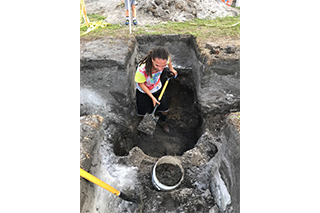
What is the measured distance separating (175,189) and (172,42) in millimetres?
3292

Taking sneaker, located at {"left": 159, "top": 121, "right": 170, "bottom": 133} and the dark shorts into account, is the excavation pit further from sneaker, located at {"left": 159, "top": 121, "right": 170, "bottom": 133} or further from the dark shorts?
the dark shorts

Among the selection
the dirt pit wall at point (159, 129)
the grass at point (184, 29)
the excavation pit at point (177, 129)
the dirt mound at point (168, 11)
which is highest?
the dirt mound at point (168, 11)

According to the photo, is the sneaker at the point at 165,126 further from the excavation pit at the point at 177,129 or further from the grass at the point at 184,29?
the grass at the point at 184,29

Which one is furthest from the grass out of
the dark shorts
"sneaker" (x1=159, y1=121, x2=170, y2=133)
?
"sneaker" (x1=159, y1=121, x2=170, y2=133)

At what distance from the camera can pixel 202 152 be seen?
2.87 metres

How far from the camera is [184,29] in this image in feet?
15.9

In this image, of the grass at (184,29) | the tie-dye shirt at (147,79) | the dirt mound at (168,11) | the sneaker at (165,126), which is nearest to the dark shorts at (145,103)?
the tie-dye shirt at (147,79)

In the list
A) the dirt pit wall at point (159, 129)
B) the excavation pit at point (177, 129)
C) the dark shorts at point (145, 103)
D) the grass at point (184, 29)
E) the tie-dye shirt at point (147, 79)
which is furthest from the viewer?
the grass at point (184, 29)

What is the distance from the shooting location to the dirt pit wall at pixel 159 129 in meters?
2.07

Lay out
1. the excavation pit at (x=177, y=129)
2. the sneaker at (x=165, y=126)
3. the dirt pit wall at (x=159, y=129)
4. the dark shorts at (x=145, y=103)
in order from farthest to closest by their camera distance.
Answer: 1. the sneaker at (x=165, y=126)
2. the excavation pit at (x=177, y=129)
3. the dark shorts at (x=145, y=103)
4. the dirt pit wall at (x=159, y=129)

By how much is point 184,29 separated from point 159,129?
8.64ft

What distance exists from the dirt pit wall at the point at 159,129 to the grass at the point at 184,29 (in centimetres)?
33

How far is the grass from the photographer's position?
14.3 feet

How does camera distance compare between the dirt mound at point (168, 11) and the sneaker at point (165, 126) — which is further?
the dirt mound at point (168, 11)
